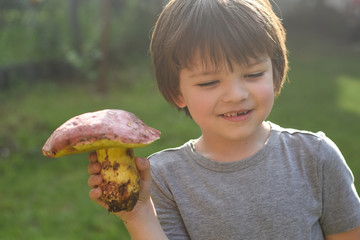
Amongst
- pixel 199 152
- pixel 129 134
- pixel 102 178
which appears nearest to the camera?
pixel 129 134

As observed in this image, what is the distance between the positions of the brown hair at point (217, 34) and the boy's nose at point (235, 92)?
2.7 inches

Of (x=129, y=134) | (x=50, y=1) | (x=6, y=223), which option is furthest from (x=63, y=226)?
(x=50, y=1)

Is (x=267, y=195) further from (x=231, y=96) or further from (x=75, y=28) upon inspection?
(x=75, y=28)

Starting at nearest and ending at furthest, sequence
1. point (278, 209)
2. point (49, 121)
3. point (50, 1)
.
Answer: point (278, 209)
point (49, 121)
point (50, 1)

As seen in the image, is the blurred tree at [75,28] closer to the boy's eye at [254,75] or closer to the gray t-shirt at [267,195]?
the gray t-shirt at [267,195]

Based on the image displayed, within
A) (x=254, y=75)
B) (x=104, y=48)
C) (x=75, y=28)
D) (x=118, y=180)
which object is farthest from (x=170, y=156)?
(x=75, y=28)

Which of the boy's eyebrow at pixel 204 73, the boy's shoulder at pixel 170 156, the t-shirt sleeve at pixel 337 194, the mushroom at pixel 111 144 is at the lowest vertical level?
the t-shirt sleeve at pixel 337 194

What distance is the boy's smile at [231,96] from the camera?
162cm

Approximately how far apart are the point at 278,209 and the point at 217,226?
0.25 m

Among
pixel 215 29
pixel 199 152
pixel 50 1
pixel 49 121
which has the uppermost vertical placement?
pixel 50 1

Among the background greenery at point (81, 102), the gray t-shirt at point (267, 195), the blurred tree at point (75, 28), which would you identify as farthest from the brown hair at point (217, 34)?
the blurred tree at point (75, 28)

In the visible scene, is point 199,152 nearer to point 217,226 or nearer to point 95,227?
point 217,226

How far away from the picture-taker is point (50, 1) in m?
8.27

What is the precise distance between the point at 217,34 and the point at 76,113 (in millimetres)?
4594
